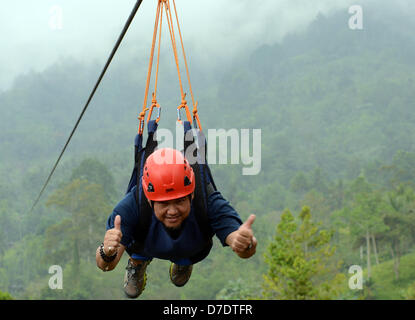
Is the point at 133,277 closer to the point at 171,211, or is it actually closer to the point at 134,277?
the point at 134,277

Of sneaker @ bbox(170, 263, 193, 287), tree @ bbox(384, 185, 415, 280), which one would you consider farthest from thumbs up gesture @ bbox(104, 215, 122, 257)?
tree @ bbox(384, 185, 415, 280)

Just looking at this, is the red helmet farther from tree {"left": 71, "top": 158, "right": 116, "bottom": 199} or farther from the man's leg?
tree {"left": 71, "top": 158, "right": 116, "bottom": 199}

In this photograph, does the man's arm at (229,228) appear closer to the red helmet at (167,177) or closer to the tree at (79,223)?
the red helmet at (167,177)

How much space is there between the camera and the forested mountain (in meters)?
52.7

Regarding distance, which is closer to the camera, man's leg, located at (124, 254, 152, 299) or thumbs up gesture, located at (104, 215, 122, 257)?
thumbs up gesture, located at (104, 215, 122, 257)

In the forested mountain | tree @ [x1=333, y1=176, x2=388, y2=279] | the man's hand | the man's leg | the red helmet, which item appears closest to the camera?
the man's hand

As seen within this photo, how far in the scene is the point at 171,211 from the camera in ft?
11.9

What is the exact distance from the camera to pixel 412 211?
44.7 meters

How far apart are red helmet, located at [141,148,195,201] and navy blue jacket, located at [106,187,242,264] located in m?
0.20

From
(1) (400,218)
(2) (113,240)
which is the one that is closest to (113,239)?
(2) (113,240)

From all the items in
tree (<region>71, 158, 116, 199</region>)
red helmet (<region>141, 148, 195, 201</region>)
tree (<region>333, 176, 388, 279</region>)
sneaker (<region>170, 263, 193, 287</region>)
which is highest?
tree (<region>71, 158, 116, 199</region>)

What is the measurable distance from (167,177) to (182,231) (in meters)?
0.43

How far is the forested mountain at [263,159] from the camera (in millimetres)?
52656
